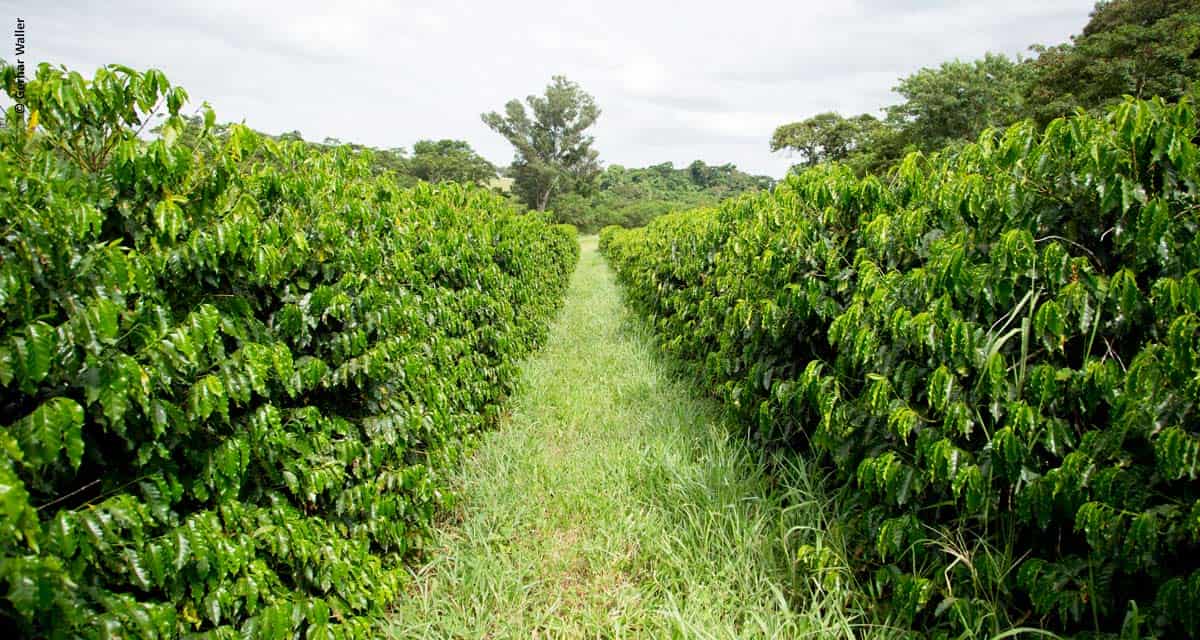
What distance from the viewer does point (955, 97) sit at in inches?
1275

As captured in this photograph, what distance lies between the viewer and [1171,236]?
1573 mm

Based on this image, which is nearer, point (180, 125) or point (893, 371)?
point (180, 125)

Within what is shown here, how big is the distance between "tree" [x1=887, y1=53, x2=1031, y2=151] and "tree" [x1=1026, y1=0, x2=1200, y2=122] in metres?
5.01

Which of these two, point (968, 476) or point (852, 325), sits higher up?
point (852, 325)

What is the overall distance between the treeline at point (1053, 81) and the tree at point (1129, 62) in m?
0.04

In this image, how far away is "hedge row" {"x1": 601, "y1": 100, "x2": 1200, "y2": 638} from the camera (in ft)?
4.88

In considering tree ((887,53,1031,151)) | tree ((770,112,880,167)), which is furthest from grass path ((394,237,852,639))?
tree ((770,112,880,167))

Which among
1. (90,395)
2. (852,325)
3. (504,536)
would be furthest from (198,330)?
(852,325)

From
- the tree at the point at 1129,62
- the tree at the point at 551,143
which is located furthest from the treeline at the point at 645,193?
the tree at the point at 1129,62

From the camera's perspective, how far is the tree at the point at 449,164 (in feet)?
170

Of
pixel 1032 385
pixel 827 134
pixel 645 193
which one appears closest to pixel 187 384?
pixel 1032 385

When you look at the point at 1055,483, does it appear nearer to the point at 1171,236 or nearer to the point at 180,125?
the point at 1171,236

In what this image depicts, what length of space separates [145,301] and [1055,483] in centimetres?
259

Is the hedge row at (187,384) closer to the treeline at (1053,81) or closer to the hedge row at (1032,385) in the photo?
the hedge row at (1032,385)
